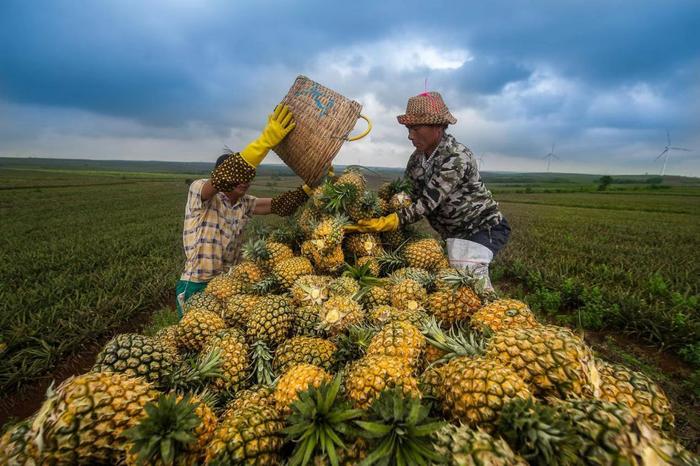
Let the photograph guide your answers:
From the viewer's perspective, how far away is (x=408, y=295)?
277 cm

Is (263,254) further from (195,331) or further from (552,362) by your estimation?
(552,362)

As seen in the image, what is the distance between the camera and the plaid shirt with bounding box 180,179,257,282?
4.46 metres

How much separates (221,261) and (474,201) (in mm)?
3941

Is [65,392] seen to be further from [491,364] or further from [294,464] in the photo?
[491,364]

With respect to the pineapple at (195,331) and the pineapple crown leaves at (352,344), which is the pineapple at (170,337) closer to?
the pineapple at (195,331)

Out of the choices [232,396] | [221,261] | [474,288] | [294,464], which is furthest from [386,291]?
[221,261]

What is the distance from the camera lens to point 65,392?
149cm

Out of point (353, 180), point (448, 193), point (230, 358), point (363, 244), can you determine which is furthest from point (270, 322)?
point (448, 193)

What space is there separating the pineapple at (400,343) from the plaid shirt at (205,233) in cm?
332

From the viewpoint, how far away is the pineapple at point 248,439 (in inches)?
57.1

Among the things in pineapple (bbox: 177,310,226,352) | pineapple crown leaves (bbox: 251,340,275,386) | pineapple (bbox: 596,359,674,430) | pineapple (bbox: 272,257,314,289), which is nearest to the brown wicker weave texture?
pineapple (bbox: 272,257,314,289)

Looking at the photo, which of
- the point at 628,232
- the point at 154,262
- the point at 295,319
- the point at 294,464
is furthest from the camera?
the point at 628,232

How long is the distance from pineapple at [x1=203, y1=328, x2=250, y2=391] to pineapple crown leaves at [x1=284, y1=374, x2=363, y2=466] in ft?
2.32

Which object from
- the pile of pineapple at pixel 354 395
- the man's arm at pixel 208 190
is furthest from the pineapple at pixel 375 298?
the man's arm at pixel 208 190
